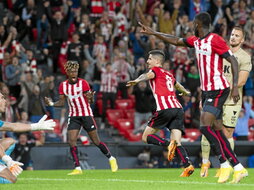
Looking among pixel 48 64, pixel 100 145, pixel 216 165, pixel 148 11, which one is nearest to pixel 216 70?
pixel 100 145

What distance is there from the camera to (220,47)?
36.9 feet

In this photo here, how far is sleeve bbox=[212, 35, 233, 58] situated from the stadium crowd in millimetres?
10497

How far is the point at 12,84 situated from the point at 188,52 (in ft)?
19.7

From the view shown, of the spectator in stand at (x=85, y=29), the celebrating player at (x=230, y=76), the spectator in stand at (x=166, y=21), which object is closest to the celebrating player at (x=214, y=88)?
the celebrating player at (x=230, y=76)

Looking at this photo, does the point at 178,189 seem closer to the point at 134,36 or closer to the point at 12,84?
the point at 12,84

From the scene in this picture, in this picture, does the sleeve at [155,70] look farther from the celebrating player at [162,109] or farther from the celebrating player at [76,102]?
the celebrating player at [76,102]

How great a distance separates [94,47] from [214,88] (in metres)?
13.1

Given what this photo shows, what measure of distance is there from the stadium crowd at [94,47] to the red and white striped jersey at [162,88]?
7.47 metres

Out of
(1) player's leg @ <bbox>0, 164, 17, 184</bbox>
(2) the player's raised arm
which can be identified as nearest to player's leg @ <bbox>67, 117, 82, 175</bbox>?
(1) player's leg @ <bbox>0, 164, 17, 184</bbox>

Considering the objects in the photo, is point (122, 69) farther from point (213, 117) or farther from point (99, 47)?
point (213, 117)

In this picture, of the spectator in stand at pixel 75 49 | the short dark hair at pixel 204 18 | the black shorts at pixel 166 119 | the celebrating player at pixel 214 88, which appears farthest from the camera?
the spectator in stand at pixel 75 49

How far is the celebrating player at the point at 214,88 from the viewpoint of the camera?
11.1m

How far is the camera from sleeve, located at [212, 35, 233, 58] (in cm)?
1120

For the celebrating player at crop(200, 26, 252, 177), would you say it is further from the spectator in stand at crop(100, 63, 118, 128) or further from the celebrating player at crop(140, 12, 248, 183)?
the spectator in stand at crop(100, 63, 118, 128)
